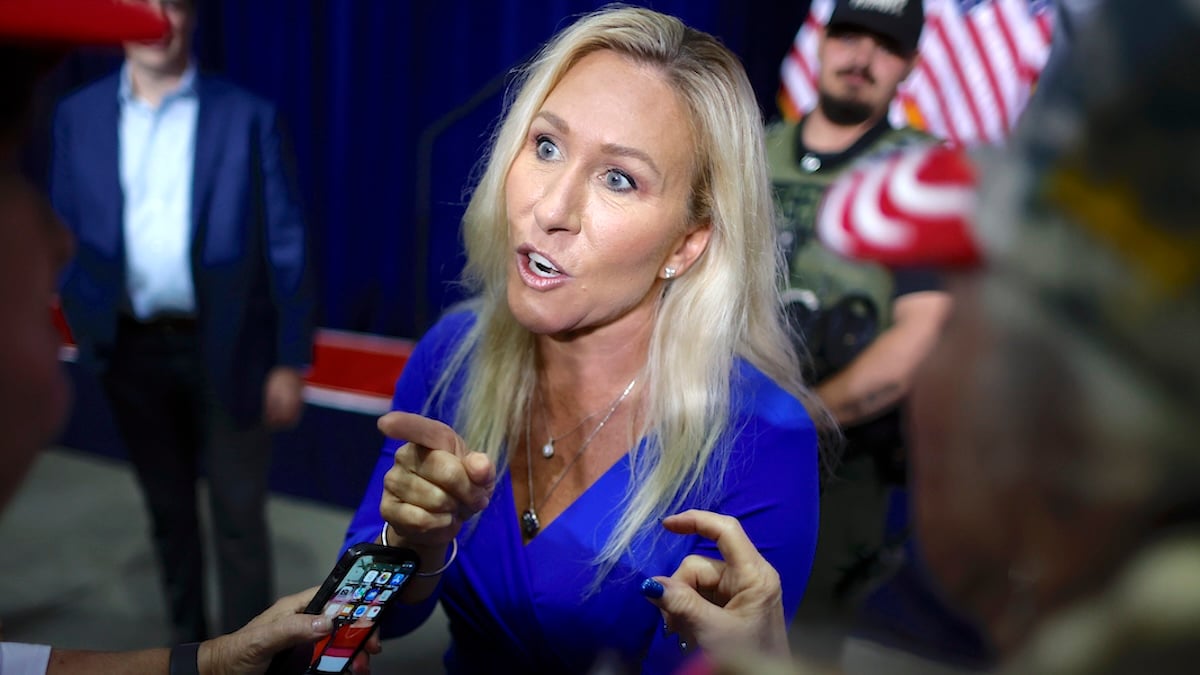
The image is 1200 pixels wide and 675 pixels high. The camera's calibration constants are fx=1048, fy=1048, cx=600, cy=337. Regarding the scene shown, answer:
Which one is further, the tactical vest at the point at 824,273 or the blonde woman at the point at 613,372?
the tactical vest at the point at 824,273

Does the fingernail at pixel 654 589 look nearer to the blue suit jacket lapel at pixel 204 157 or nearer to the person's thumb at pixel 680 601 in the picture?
the person's thumb at pixel 680 601

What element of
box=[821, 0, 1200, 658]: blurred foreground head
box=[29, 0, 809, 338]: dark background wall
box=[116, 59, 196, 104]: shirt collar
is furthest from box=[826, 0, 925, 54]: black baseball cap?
box=[29, 0, 809, 338]: dark background wall

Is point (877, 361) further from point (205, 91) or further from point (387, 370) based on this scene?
point (387, 370)

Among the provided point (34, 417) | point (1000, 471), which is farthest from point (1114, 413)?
point (34, 417)

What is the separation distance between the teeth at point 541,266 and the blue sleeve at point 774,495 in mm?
269

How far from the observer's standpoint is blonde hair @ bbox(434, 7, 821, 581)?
3.74 feet

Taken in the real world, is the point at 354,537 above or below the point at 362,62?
above

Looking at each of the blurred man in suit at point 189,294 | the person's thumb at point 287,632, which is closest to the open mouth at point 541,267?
the person's thumb at point 287,632

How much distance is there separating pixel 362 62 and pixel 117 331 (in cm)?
259

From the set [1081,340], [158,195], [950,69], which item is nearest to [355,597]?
[1081,340]

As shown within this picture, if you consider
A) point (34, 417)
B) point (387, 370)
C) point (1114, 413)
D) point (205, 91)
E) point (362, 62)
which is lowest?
point (387, 370)

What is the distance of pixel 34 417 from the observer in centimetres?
48

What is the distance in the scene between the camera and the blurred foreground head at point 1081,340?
34cm

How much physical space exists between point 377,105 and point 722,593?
12.6ft
